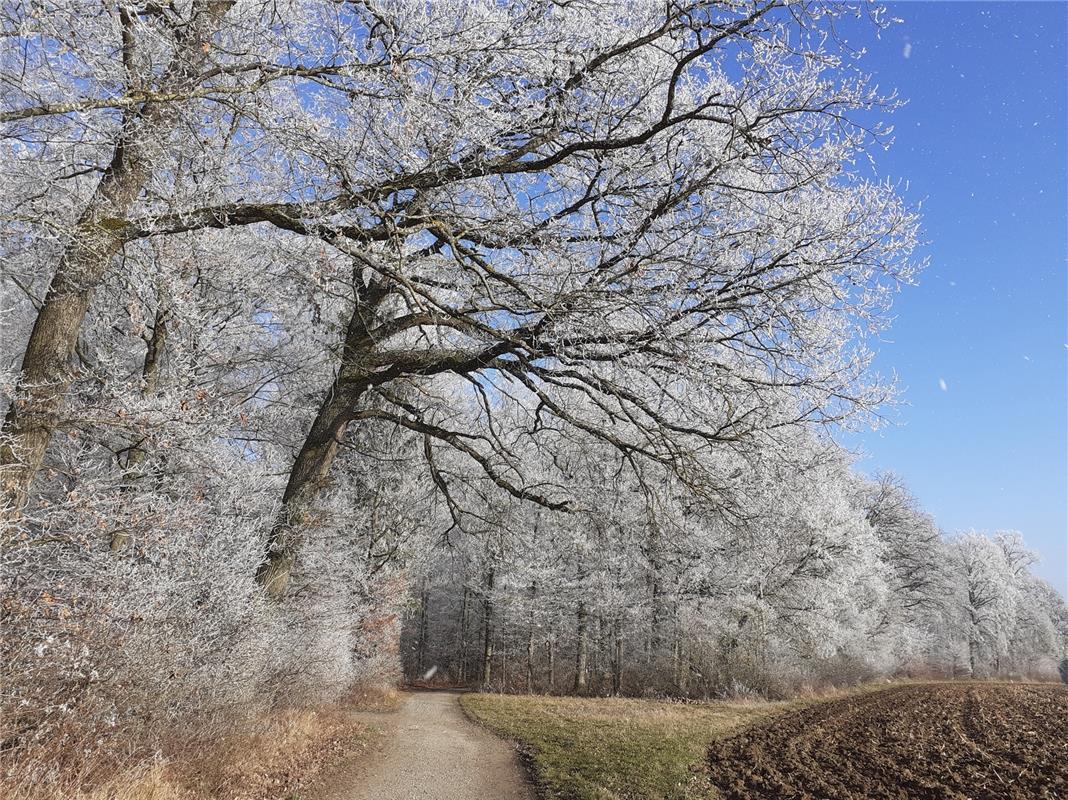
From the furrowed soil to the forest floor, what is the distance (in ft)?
0.08

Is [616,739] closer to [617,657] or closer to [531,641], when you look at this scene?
[617,657]

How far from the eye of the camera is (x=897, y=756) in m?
9.72

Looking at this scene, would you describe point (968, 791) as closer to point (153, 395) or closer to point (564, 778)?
point (564, 778)

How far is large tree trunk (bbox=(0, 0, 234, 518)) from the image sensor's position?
15.6ft

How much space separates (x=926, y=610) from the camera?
41062mm

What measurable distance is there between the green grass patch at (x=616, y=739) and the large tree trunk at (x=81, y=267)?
6.70 metres

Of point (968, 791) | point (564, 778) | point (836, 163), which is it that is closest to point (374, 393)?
point (564, 778)

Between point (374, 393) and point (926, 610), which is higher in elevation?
point (374, 393)

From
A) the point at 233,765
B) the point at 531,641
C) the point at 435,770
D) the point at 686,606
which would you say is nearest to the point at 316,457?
the point at 233,765

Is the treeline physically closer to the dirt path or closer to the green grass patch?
the green grass patch

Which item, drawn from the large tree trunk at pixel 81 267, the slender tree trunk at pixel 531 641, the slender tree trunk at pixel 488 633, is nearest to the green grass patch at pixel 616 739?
the large tree trunk at pixel 81 267

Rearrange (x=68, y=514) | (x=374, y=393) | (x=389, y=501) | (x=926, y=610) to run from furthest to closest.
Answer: (x=926, y=610) < (x=389, y=501) < (x=374, y=393) < (x=68, y=514)

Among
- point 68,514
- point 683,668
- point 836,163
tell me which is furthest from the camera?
point 683,668

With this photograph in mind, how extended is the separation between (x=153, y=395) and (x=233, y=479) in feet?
11.0
